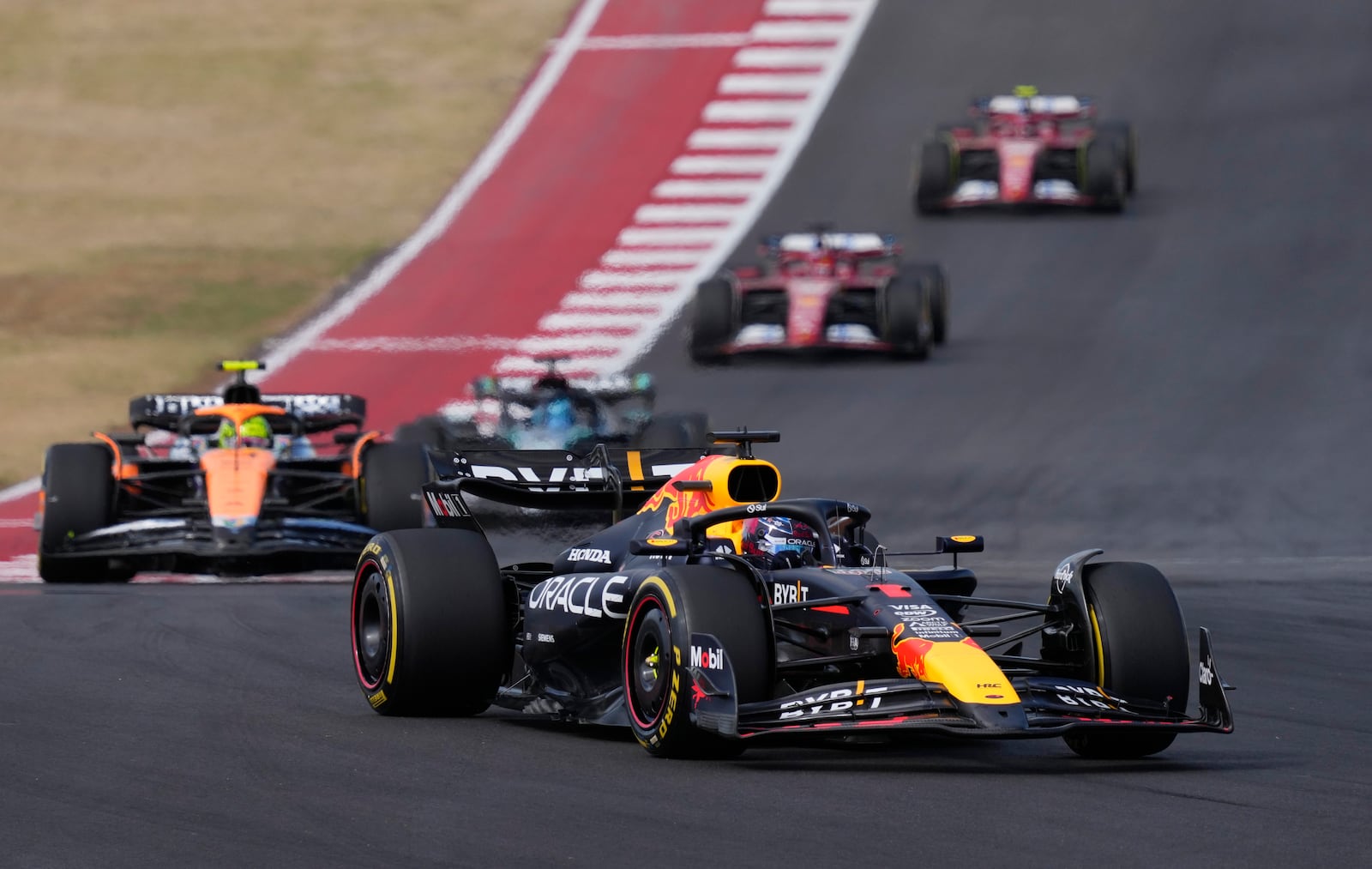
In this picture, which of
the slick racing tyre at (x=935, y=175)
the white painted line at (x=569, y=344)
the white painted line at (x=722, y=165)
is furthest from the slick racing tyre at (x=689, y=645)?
the white painted line at (x=722, y=165)

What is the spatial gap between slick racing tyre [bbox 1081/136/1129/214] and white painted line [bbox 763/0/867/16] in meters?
10.7

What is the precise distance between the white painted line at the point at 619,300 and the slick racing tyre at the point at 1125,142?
7.36m

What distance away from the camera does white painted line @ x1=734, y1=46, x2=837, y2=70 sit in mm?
41938

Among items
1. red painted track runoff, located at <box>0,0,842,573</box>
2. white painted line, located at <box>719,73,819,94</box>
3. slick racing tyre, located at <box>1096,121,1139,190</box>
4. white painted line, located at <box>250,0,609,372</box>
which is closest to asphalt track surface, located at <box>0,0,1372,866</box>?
slick racing tyre, located at <box>1096,121,1139,190</box>

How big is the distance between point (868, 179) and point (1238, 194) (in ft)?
19.4

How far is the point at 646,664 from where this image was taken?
32.2 feet

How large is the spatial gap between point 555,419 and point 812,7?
23163 millimetres

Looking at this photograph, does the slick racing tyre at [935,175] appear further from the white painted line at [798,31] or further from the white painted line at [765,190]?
the white painted line at [798,31]

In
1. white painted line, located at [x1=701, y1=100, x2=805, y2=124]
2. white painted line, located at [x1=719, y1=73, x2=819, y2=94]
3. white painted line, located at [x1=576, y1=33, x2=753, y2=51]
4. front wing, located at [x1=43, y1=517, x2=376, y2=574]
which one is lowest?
front wing, located at [x1=43, y1=517, x2=376, y2=574]

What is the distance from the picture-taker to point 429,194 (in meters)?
39.1

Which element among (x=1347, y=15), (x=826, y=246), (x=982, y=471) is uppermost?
(x=1347, y=15)

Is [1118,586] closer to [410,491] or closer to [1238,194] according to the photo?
[410,491]

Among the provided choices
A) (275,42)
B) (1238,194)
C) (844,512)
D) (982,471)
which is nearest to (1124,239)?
(1238,194)

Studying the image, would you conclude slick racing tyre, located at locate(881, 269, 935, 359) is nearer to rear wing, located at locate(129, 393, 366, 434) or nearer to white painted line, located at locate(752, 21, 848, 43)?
rear wing, located at locate(129, 393, 366, 434)
